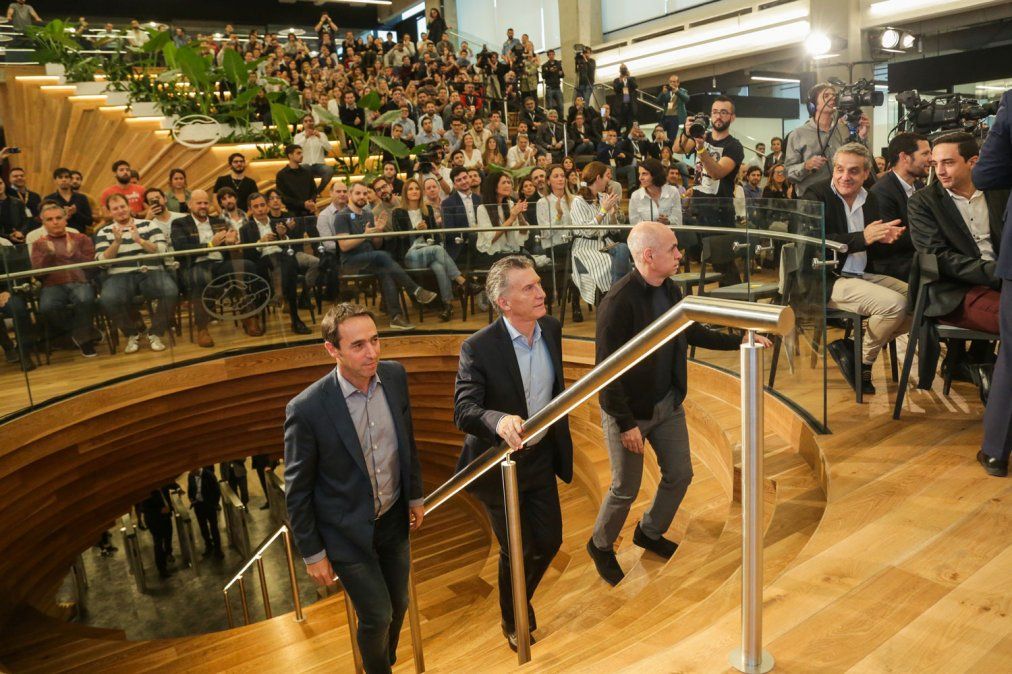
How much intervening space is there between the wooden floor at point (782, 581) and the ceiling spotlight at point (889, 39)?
4.39 m

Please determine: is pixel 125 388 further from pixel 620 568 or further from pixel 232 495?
pixel 232 495

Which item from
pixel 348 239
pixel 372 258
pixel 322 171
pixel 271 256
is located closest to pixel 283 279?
pixel 271 256

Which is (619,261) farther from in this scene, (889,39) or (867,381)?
(889,39)

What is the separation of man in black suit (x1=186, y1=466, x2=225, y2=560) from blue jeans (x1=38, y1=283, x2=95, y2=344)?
5.39 meters

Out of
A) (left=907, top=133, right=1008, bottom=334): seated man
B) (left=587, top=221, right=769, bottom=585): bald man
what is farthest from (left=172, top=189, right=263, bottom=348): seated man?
(left=907, top=133, right=1008, bottom=334): seated man

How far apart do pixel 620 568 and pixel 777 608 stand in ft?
4.93

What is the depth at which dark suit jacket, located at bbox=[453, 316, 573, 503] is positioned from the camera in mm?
2855

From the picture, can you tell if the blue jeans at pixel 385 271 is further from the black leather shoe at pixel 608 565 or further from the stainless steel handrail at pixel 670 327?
the stainless steel handrail at pixel 670 327

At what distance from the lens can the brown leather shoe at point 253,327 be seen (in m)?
6.31

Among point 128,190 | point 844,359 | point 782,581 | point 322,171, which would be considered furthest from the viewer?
point 322,171

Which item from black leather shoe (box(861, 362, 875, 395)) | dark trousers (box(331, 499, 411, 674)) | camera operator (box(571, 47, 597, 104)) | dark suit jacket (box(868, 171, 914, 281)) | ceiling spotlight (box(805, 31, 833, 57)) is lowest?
dark trousers (box(331, 499, 411, 674))

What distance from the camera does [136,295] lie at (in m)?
5.77

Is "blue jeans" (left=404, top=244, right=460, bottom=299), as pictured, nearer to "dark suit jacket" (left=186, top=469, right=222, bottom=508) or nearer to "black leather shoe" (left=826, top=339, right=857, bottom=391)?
"black leather shoe" (left=826, top=339, right=857, bottom=391)

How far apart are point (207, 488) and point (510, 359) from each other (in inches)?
356
